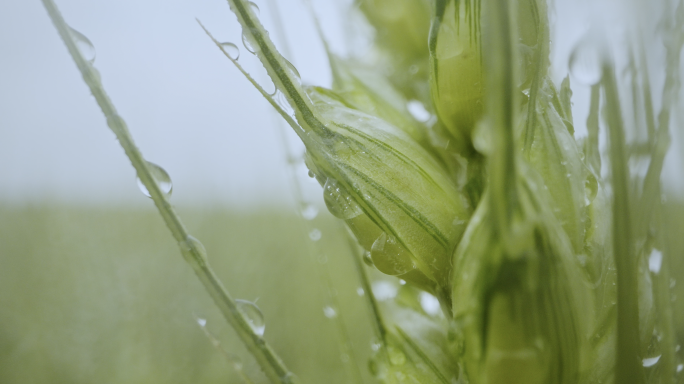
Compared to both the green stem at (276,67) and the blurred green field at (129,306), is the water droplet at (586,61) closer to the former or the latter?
the green stem at (276,67)

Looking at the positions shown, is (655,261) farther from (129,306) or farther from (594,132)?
(129,306)

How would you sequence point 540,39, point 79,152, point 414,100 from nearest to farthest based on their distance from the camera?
point 540,39
point 414,100
point 79,152

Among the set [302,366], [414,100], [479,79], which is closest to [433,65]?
[479,79]

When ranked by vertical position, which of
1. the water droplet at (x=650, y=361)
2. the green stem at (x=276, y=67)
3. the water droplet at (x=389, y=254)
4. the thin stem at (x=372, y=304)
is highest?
the green stem at (x=276, y=67)

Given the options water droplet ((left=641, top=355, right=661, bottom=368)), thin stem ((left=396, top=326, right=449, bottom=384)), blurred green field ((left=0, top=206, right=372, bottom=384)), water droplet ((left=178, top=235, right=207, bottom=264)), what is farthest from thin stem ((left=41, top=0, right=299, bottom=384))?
blurred green field ((left=0, top=206, right=372, bottom=384))

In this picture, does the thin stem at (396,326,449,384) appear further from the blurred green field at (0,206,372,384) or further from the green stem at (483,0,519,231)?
the blurred green field at (0,206,372,384)

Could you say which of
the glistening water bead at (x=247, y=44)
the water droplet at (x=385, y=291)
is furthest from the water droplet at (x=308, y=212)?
the glistening water bead at (x=247, y=44)

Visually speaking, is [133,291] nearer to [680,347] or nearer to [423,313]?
[423,313]
